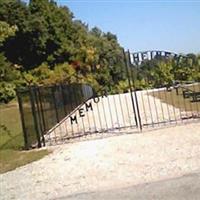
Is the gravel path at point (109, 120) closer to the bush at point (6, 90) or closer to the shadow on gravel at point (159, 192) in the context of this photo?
the bush at point (6, 90)

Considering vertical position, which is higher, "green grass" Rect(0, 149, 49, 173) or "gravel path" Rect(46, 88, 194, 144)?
"gravel path" Rect(46, 88, 194, 144)

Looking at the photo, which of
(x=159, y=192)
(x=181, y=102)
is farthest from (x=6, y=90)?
(x=159, y=192)

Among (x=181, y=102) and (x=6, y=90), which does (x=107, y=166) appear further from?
(x=6, y=90)

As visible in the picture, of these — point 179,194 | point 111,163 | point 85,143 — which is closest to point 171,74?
point 85,143

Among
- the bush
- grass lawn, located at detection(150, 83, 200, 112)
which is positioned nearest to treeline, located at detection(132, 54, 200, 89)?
grass lawn, located at detection(150, 83, 200, 112)

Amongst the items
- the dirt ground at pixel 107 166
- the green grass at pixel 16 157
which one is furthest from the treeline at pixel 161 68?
the green grass at pixel 16 157

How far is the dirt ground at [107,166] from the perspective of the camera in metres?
9.46

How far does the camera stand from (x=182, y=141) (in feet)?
43.0

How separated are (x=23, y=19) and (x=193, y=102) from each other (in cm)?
4413

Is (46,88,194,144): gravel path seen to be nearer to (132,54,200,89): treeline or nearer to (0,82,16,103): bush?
(132,54,200,89): treeline

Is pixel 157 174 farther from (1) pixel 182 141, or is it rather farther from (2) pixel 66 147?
(2) pixel 66 147

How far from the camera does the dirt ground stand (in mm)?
9459

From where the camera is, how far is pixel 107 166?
11117mm

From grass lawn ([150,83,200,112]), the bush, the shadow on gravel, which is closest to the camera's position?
the shadow on gravel
